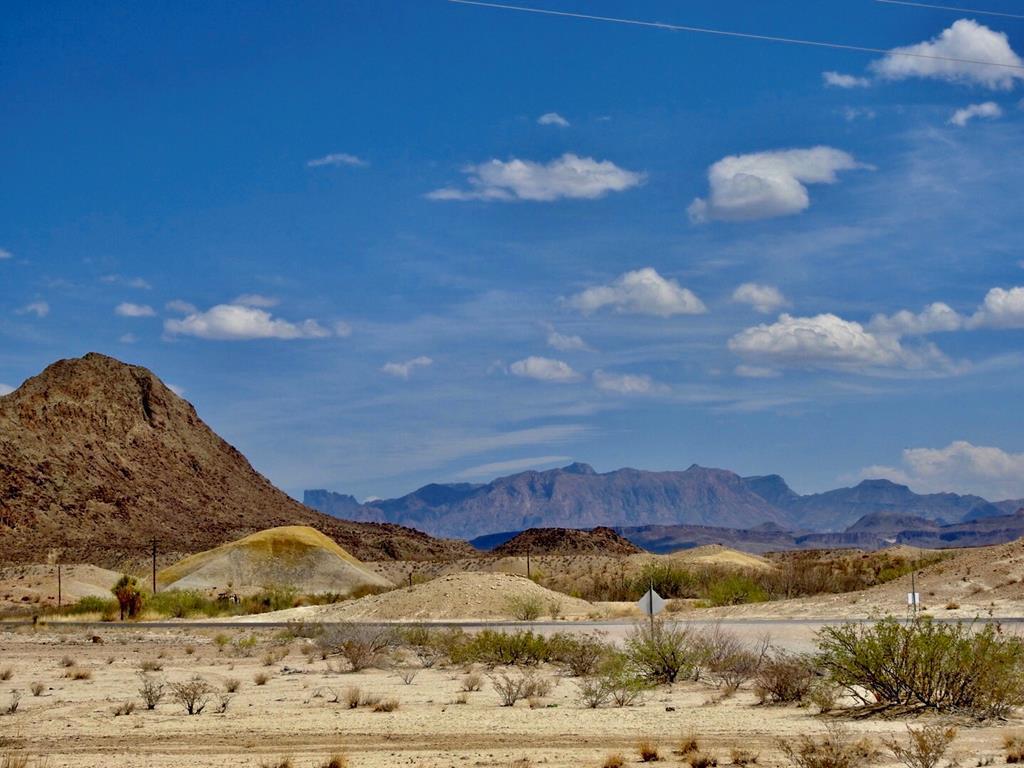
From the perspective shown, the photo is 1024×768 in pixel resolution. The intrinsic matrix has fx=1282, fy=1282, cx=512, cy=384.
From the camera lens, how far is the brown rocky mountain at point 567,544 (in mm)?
146000

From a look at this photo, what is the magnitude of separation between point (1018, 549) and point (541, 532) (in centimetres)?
10976

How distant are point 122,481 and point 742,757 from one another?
124 metres

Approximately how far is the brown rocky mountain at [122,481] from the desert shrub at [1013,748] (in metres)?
102

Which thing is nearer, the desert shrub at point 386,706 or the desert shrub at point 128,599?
the desert shrub at point 386,706

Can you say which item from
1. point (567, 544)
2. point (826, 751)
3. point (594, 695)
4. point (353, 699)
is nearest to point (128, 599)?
point (353, 699)

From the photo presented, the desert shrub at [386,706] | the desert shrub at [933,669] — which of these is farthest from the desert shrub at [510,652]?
the desert shrub at [933,669]

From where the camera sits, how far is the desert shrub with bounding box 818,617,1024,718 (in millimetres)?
20078

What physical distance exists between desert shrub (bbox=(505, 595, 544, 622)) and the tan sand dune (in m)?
31.6

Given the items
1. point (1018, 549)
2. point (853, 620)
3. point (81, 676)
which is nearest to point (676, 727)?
point (81, 676)

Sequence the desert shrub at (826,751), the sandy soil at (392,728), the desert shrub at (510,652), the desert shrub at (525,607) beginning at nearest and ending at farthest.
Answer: the desert shrub at (826,751) < the sandy soil at (392,728) < the desert shrub at (510,652) < the desert shrub at (525,607)

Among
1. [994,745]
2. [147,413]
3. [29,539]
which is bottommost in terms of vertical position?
[994,745]

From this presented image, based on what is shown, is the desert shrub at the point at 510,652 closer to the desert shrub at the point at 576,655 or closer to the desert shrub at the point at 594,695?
the desert shrub at the point at 576,655

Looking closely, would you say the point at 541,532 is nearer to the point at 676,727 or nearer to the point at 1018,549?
the point at 1018,549

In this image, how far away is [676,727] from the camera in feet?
65.9
